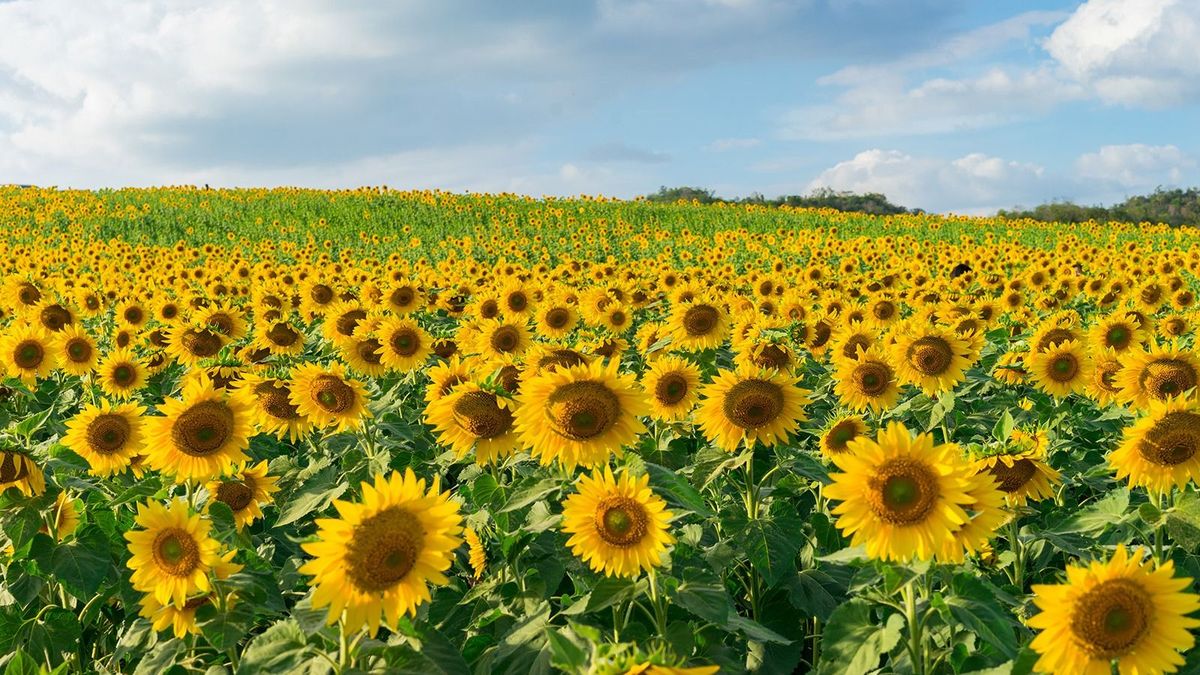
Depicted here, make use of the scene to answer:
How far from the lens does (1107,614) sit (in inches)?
98.6

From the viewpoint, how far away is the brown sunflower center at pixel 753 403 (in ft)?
13.3

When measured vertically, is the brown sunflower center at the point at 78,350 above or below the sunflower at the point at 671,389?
below

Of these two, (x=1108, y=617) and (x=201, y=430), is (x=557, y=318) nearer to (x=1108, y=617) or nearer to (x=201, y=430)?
(x=201, y=430)

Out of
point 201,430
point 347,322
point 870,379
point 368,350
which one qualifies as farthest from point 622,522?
point 347,322

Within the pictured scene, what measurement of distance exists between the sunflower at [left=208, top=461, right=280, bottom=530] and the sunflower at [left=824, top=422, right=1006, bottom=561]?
9.72 ft

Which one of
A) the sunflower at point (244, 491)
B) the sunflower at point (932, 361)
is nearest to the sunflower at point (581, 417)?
the sunflower at point (244, 491)

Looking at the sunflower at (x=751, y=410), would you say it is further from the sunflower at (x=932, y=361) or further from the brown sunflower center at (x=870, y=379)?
the sunflower at (x=932, y=361)

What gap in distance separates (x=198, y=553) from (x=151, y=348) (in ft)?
21.5

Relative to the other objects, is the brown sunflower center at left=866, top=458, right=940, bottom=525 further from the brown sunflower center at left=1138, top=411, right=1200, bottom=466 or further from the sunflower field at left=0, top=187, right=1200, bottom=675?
the brown sunflower center at left=1138, top=411, right=1200, bottom=466

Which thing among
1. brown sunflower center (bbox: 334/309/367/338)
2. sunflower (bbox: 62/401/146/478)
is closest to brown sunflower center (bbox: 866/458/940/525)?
sunflower (bbox: 62/401/146/478)

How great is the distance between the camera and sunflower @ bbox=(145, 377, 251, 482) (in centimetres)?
428

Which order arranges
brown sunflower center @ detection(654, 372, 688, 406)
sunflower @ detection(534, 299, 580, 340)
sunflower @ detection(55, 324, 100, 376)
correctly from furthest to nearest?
sunflower @ detection(534, 299, 580, 340)
sunflower @ detection(55, 324, 100, 376)
brown sunflower center @ detection(654, 372, 688, 406)

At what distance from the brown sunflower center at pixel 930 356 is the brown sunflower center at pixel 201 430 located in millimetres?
4122

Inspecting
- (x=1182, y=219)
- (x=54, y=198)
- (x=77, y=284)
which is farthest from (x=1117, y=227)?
(x=54, y=198)
